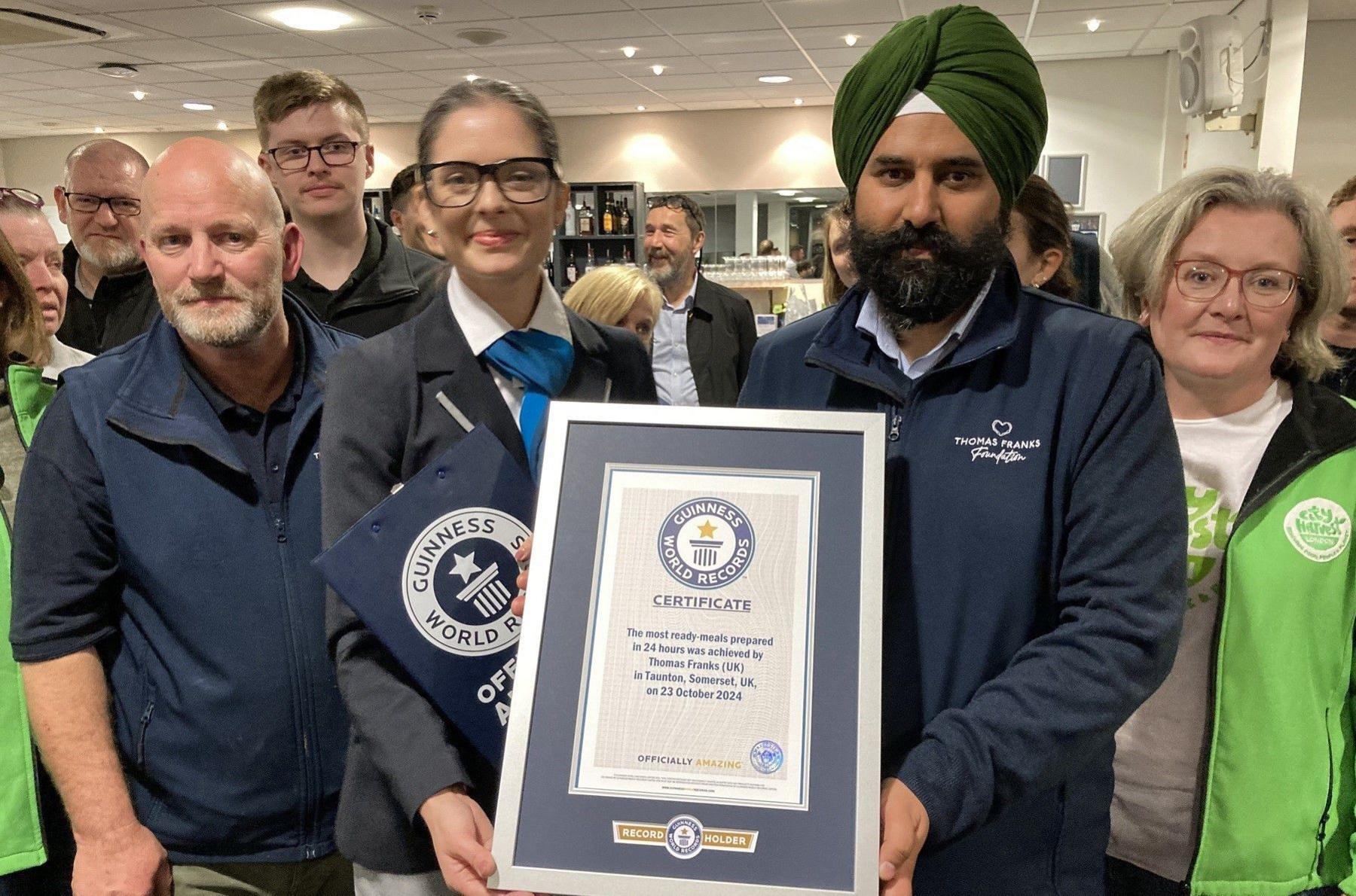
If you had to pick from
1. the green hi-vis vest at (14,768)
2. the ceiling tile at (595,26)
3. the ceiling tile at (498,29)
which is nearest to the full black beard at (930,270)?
the green hi-vis vest at (14,768)

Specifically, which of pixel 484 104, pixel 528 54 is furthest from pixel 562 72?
pixel 484 104

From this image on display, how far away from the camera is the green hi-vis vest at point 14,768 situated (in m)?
1.72

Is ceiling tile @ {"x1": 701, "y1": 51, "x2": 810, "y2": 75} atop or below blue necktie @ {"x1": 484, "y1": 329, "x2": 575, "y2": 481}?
atop

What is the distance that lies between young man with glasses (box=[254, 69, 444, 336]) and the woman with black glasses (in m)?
1.28

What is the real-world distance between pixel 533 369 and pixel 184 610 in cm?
76

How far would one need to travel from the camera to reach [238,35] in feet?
25.3

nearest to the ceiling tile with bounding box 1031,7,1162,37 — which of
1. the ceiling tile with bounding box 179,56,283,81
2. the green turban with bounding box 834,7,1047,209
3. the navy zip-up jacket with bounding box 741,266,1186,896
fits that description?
the ceiling tile with bounding box 179,56,283,81

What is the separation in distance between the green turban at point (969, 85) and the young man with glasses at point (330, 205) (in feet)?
5.49

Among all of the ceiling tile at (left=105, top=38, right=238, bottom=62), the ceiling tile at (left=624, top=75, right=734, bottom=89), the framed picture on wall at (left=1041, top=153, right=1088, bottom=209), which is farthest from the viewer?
the ceiling tile at (left=624, top=75, right=734, bottom=89)

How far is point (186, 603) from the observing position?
1.64 m

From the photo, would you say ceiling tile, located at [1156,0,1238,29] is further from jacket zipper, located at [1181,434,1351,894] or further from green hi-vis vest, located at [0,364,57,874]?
green hi-vis vest, located at [0,364,57,874]

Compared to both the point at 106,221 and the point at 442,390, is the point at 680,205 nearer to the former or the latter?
the point at 106,221

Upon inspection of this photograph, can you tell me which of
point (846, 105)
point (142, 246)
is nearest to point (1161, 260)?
point (846, 105)

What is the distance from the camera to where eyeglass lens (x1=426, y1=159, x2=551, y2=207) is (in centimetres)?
145
